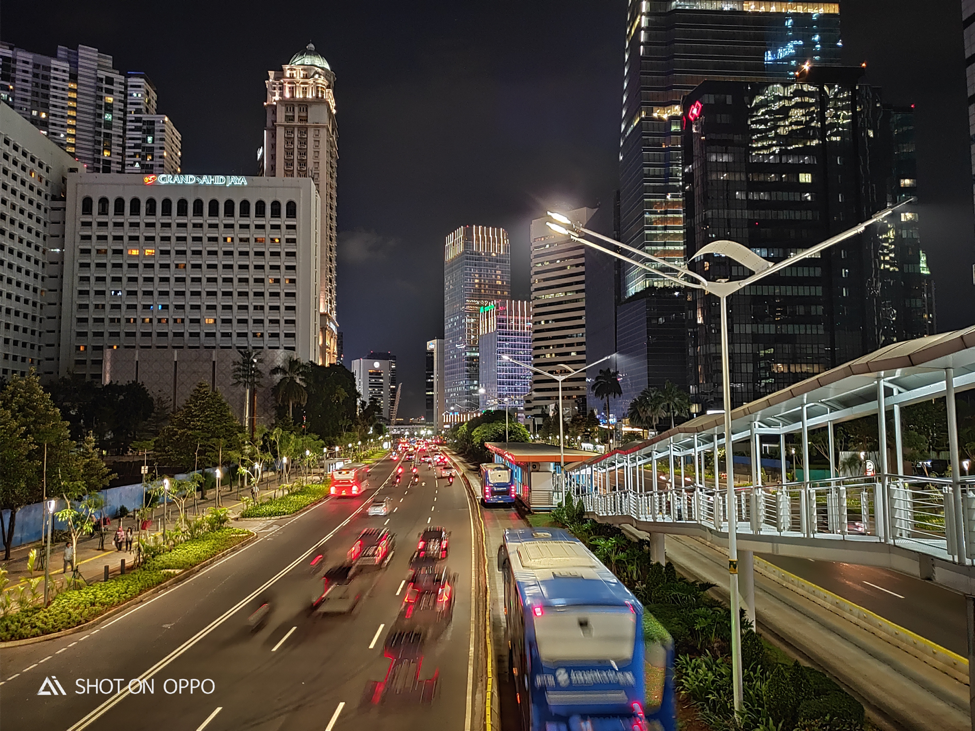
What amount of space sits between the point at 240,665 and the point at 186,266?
5712 inches

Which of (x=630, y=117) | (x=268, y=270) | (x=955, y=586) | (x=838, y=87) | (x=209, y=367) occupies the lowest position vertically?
(x=955, y=586)

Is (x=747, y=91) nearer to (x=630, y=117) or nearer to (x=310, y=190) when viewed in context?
(x=630, y=117)

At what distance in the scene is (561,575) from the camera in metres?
13.2

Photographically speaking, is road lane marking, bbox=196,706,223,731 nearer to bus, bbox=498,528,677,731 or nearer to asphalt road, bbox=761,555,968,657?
bus, bbox=498,528,677,731

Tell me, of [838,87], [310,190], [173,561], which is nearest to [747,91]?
[838,87]

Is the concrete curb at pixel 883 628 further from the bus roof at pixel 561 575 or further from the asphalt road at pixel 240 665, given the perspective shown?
the asphalt road at pixel 240 665

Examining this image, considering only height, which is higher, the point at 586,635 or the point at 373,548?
the point at 586,635

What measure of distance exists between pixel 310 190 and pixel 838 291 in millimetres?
108459

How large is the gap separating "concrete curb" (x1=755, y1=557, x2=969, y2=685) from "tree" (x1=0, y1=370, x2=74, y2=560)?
103ft

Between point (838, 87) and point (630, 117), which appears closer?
point (838, 87)

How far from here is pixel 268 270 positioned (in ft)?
481

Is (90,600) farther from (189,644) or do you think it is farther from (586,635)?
(586,635)

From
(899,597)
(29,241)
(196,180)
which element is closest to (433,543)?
(899,597)

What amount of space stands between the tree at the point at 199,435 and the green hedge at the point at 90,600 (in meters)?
28.9
